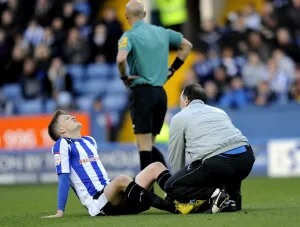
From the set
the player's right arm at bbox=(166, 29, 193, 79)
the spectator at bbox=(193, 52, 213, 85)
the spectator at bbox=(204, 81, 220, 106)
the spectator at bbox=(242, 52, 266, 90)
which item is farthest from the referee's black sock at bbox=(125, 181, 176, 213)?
the spectator at bbox=(193, 52, 213, 85)

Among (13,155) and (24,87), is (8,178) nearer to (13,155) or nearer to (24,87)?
(13,155)

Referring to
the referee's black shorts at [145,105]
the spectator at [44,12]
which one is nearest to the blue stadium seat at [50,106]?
the spectator at [44,12]

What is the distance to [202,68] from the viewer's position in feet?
63.3

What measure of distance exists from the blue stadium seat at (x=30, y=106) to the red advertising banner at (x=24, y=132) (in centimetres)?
72

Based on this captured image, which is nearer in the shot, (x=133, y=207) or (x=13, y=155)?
(x=133, y=207)

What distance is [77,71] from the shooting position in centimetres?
2138

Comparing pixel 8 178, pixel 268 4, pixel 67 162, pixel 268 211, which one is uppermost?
pixel 268 4

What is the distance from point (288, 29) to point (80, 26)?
552 cm

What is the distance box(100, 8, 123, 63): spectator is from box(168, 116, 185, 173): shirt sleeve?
12.5 metres

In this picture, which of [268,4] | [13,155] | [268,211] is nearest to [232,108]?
[268,4]

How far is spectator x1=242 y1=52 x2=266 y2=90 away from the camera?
18562 millimetres

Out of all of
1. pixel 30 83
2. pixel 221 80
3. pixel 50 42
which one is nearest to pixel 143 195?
pixel 221 80

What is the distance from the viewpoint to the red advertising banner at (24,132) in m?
19.3

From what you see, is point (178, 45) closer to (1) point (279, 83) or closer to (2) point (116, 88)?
(1) point (279, 83)
